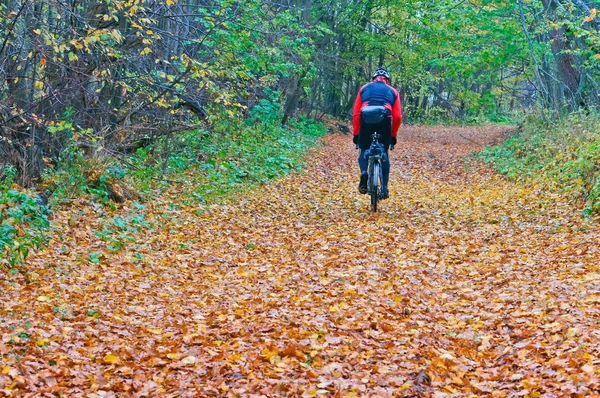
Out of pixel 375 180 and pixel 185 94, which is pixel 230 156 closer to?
pixel 185 94

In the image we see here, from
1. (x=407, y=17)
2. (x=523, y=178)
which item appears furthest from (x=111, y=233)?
(x=407, y=17)

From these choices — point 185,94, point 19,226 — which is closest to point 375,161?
point 185,94

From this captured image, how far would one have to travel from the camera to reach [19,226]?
7484 millimetres

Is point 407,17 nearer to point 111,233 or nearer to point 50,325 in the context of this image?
point 111,233

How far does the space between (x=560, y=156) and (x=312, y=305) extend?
8581mm

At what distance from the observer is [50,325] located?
17.5 feet

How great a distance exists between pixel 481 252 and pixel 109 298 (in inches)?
176

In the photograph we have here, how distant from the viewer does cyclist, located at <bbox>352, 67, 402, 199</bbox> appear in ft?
31.9

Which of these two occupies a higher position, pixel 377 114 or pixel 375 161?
pixel 377 114

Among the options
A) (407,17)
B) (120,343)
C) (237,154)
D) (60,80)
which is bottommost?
(120,343)

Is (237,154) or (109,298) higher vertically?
(237,154)

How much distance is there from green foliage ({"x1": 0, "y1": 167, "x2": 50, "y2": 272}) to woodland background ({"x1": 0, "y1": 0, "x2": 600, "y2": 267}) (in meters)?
0.02

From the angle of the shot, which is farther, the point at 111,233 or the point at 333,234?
the point at 333,234

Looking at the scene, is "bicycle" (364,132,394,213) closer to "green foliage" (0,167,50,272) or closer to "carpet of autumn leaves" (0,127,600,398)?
"carpet of autumn leaves" (0,127,600,398)
